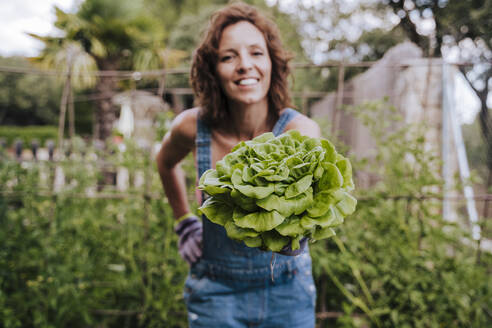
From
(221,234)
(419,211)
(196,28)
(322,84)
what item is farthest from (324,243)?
(196,28)

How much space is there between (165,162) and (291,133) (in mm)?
805

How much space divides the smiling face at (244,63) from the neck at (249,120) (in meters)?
0.04

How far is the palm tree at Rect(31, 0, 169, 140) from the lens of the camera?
717 cm

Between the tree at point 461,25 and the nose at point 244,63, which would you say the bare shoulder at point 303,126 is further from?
the tree at point 461,25

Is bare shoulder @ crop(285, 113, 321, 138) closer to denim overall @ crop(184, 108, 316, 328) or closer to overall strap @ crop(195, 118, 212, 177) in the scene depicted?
denim overall @ crop(184, 108, 316, 328)

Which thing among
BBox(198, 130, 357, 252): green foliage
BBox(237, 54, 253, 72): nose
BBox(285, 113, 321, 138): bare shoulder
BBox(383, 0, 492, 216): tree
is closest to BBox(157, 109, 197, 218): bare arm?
BBox(237, 54, 253, 72): nose

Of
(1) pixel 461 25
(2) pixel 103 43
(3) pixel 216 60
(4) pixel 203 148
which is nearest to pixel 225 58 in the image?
(3) pixel 216 60

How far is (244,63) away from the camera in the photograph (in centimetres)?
116

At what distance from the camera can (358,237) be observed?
205cm

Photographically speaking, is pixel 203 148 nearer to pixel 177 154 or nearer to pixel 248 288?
pixel 177 154

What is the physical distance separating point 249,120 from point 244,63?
8.9 inches

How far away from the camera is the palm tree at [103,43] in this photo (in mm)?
7172

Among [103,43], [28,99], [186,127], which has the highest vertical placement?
[28,99]

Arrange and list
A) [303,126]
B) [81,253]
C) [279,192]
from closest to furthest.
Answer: [279,192], [303,126], [81,253]
